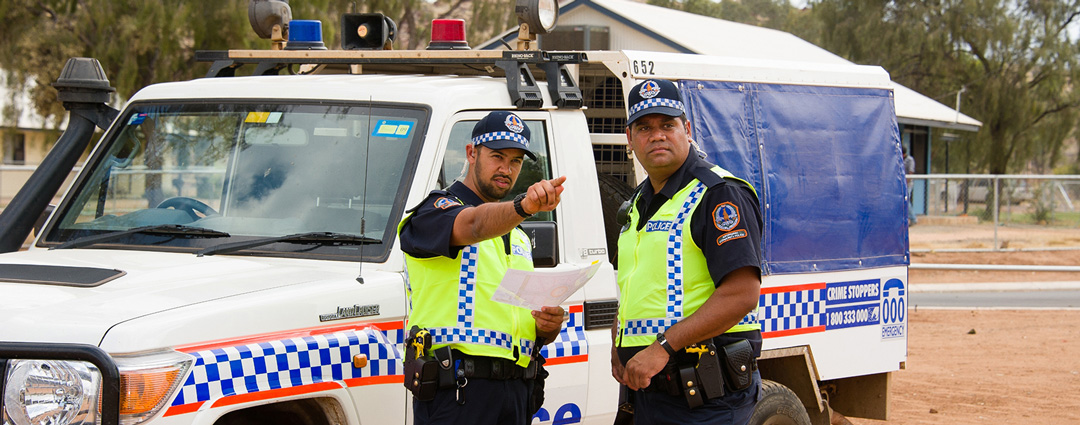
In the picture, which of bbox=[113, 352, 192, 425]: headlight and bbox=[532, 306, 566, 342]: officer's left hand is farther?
bbox=[532, 306, 566, 342]: officer's left hand

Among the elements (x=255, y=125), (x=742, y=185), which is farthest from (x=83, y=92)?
(x=742, y=185)

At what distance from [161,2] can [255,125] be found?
66.1 feet

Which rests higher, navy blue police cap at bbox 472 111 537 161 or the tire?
navy blue police cap at bbox 472 111 537 161

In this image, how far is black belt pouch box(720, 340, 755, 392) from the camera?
3637mm

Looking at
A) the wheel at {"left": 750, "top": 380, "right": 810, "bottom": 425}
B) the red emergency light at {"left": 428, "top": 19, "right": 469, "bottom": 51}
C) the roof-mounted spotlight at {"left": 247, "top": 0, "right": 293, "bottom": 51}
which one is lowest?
the wheel at {"left": 750, "top": 380, "right": 810, "bottom": 425}

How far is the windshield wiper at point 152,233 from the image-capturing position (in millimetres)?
4238

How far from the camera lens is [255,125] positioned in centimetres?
452

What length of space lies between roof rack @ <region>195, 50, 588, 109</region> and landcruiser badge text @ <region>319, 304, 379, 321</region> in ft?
3.83

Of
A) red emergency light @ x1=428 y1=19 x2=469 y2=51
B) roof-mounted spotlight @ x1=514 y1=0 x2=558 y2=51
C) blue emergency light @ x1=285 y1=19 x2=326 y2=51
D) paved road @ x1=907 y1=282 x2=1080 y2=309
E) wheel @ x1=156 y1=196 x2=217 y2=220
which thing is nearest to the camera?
wheel @ x1=156 y1=196 x2=217 y2=220

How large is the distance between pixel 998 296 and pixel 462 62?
13.1 metres

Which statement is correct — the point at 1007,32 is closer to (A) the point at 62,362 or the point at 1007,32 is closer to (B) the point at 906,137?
(B) the point at 906,137

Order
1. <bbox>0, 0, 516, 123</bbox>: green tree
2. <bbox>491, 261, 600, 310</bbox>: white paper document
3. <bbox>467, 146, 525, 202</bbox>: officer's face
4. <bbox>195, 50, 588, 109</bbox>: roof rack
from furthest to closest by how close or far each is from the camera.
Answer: <bbox>0, 0, 516, 123</bbox>: green tree < <bbox>195, 50, 588, 109</bbox>: roof rack < <bbox>467, 146, 525, 202</bbox>: officer's face < <bbox>491, 261, 600, 310</bbox>: white paper document

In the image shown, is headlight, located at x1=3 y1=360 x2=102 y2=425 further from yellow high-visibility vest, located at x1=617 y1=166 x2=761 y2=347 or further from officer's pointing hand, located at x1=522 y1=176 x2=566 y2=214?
yellow high-visibility vest, located at x1=617 y1=166 x2=761 y2=347

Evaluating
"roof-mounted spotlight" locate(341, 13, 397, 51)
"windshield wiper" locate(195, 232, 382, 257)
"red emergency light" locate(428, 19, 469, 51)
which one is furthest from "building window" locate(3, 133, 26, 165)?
"windshield wiper" locate(195, 232, 382, 257)
